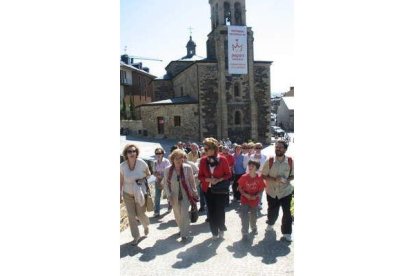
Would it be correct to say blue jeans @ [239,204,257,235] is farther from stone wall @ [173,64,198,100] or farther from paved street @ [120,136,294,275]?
stone wall @ [173,64,198,100]

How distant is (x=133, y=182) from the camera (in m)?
4.83

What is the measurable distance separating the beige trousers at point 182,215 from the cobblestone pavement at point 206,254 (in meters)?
0.17

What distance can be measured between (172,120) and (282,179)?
22.1 metres

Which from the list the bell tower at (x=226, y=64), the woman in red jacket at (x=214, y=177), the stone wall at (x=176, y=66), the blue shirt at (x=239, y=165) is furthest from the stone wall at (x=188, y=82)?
the woman in red jacket at (x=214, y=177)

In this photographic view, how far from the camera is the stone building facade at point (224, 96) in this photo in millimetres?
25500

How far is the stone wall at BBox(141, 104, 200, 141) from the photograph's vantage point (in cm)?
2595

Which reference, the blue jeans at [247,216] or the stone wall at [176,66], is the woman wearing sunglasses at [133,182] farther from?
the stone wall at [176,66]

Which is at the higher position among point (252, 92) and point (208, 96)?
point (252, 92)

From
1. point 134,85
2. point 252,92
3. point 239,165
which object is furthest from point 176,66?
point 239,165

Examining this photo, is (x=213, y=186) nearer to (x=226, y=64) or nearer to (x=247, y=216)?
(x=247, y=216)
